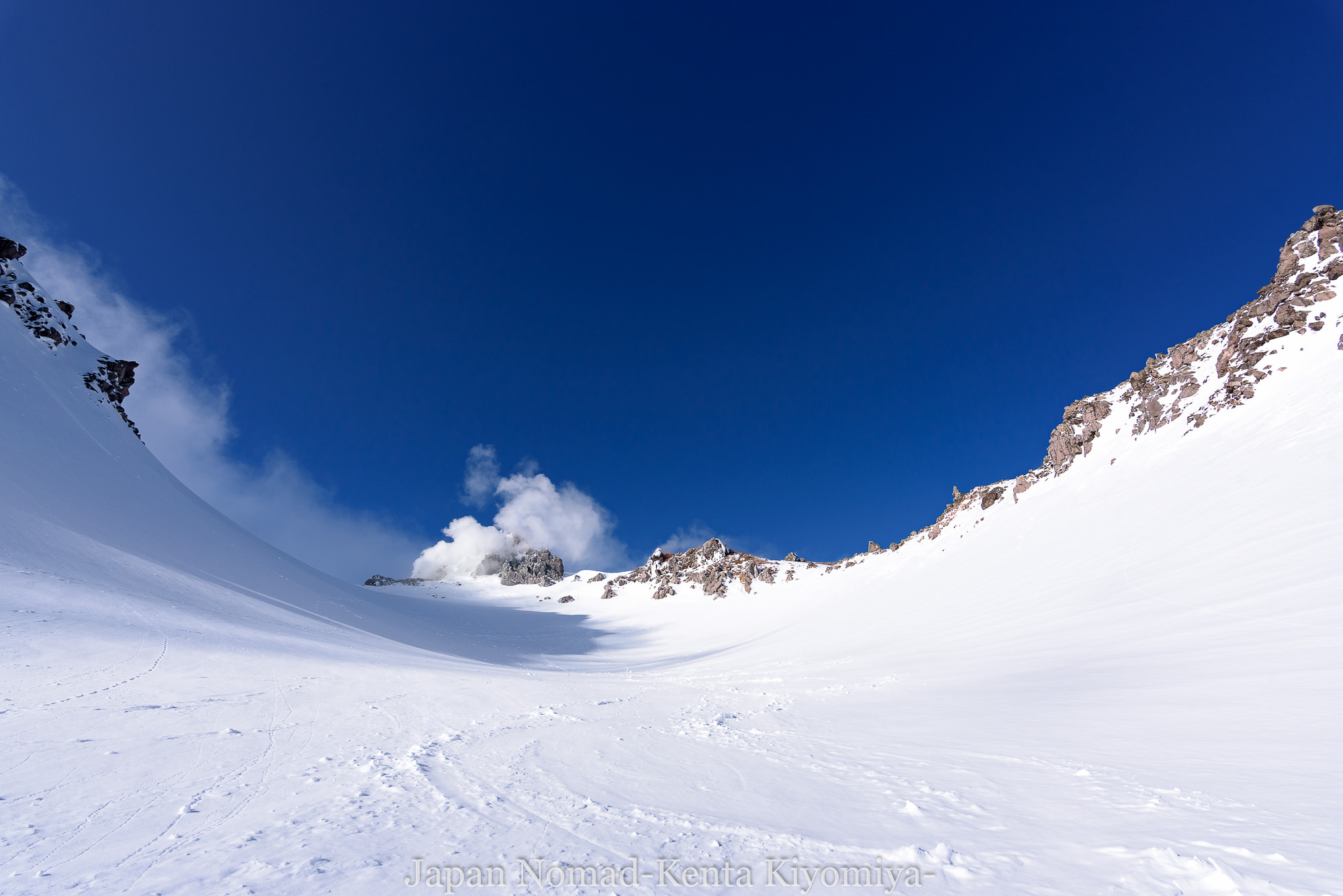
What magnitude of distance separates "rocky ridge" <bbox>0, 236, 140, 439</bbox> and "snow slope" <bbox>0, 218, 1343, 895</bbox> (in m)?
12.6

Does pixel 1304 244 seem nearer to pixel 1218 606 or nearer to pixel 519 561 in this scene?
pixel 1218 606

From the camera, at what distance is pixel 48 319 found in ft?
89.2

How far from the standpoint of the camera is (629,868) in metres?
3.22

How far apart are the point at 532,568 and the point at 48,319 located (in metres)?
55.8

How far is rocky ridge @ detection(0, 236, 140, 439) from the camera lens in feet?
85.8

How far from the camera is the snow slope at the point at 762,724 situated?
327 cm

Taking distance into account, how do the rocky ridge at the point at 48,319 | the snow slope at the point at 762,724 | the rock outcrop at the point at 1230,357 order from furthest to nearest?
the rocky ridge at the point at 48,319
the rock outcrop at the point at 1230,357
the snow slope at the point at 762,724

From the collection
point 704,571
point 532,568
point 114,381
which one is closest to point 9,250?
point 114,381

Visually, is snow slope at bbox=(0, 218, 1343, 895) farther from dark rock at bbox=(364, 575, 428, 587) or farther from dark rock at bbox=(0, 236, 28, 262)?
dark rock at bbox=(364, 575, 428, 587)

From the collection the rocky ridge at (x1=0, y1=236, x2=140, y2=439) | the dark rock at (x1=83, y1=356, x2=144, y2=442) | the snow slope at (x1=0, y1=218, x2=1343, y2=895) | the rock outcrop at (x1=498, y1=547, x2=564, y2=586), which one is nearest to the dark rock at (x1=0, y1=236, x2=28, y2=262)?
the rocky ridge at (x1=0, y1=236, x2=140, y2=439)

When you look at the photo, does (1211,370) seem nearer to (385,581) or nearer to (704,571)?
(704,571)

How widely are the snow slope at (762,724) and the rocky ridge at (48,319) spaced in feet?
41.3

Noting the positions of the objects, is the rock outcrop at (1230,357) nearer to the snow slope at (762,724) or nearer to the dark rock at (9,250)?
the snow slope at (762,724)

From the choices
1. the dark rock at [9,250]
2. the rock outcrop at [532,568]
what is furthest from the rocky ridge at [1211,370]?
the dark rock at [9,250]
